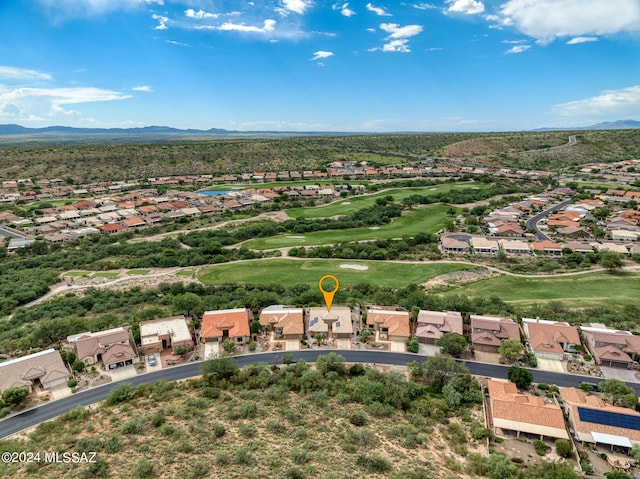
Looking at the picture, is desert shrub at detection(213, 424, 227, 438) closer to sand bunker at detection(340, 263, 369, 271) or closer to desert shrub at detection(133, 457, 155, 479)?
desert shrub at detection(133, 457, 155, 479)

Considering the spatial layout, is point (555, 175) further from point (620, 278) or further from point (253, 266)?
point (253, 266)

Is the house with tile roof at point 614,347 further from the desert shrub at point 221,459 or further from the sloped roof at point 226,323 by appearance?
the desert shrub at point 221,459

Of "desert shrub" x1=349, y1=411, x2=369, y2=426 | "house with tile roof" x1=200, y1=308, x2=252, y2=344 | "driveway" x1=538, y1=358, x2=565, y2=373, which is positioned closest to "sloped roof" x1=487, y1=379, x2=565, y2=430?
"driveway" x1=538, y1=358, x2=565, y2=373

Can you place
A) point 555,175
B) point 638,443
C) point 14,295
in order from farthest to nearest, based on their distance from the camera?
point 555,175
point 14,295
point 638,443

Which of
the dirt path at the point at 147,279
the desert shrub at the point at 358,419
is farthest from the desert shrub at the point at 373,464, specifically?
the dirt path at the point at 147,279

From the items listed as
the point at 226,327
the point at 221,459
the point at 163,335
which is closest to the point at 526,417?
the point at 221,459

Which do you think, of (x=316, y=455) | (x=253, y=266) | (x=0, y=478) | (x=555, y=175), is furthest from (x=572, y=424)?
(x=555, y=175)
